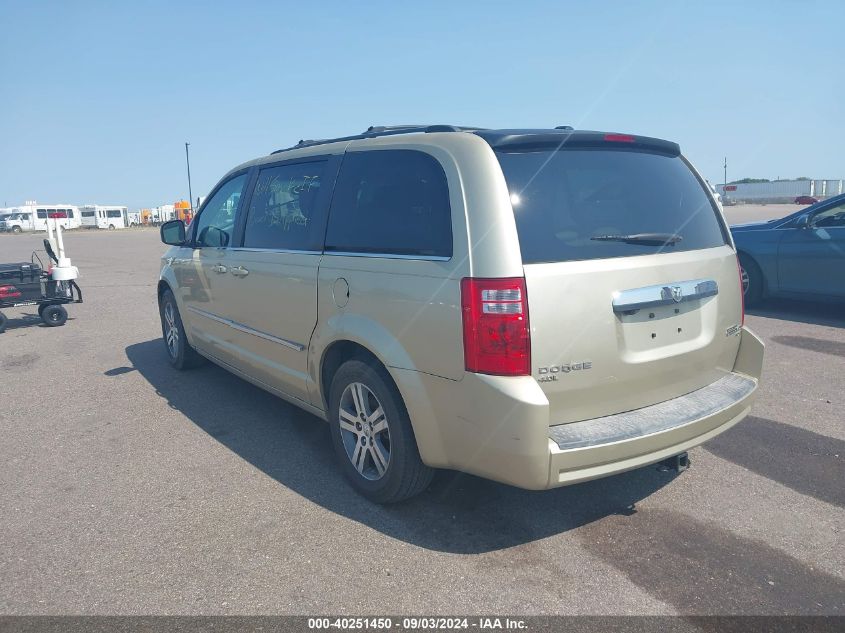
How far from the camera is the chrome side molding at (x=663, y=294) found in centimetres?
287

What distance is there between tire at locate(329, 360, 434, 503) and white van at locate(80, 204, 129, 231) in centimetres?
7027

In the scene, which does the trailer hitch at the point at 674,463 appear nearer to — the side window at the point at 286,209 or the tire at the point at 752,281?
the side window at the point at 286,209

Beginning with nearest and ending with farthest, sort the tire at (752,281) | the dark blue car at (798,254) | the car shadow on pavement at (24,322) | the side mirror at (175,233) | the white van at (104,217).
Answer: the side mirror at (175,233), the dark blue car at (798,254), the tire at (752,281), the car shadow on pavement at (24,322), the white van at (104,217)

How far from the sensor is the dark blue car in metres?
7.71

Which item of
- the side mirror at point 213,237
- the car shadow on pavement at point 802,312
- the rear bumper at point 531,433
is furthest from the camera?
the car shadow on pavement at point 802,312

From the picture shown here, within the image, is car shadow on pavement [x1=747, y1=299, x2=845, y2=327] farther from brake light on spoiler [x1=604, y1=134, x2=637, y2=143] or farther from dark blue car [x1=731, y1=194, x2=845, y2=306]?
brake light on spoiler [x1=604, y1=134, x2=637, y2=143]

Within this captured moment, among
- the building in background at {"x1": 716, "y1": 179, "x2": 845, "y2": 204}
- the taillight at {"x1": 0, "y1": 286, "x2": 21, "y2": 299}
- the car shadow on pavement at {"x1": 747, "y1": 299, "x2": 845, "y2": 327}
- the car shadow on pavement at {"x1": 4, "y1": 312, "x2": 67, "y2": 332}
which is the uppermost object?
the building in background at {"x1": 716, "y1": 179, "x2": 845, "y2": 204}

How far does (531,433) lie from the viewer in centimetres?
263

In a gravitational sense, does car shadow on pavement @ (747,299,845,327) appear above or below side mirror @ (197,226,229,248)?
below

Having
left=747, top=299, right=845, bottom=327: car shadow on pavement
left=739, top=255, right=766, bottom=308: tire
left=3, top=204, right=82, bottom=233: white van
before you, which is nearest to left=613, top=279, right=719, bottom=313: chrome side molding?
left=747, top=299, right=845, bottom=327: car shadow on pavement

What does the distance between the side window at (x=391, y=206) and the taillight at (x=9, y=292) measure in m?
6.84

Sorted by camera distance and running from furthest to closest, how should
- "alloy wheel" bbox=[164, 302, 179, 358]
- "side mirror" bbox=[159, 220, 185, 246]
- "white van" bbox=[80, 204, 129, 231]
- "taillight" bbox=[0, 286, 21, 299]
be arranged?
"white van" bbox=[80, 204, 129, 231] < "taillight" bbox=[0, 286, 21, 299] < "alloy wheel" bbox=[164, 302, 179, 358] < "side mirror" bbox=[159, 220, 185, 246]

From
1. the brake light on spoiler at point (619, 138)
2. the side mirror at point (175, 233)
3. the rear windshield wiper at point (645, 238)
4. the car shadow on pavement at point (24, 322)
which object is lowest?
the car shadow on pavement at point (24, 322)

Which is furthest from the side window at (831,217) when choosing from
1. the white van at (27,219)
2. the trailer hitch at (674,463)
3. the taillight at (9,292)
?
the white van at (27,219)
